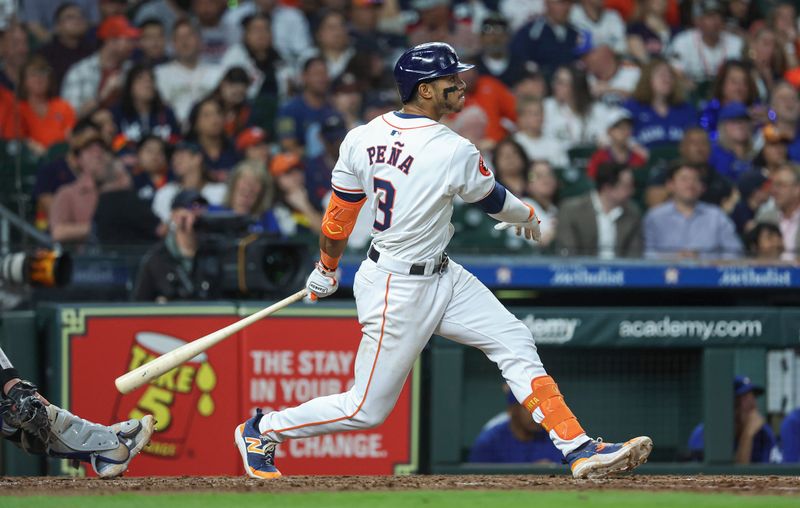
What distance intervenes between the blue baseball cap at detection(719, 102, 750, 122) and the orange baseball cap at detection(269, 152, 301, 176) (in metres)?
3.49

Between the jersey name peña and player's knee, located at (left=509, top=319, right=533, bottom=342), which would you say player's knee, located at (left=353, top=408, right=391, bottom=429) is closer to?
player's knee, located at (left=509, top=319, right=533, bottom=342)

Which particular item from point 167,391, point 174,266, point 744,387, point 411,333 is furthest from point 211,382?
point 744,387

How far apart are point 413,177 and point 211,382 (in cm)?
262

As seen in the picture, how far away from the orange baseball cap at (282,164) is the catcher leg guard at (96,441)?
13.2 ft

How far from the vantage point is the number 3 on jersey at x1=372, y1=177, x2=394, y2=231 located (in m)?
4.53

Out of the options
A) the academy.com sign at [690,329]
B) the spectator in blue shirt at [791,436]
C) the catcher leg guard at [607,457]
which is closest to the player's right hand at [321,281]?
the catcher leg guard at [607,457]

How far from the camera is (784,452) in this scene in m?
7.03

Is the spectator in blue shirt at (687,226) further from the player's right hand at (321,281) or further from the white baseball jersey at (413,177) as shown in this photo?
the white baseball jersey at (413,177)

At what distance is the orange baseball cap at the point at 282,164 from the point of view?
29.3 feet

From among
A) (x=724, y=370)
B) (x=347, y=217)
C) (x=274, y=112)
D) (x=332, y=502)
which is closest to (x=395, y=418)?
(x=724, y=370)

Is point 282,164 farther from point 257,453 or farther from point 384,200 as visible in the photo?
point 384,200

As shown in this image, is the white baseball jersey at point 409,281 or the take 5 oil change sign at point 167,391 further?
the take 5 oil change sign at point 167,391

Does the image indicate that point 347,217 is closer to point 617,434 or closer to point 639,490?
point 639,490

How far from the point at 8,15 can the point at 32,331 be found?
109 inches
